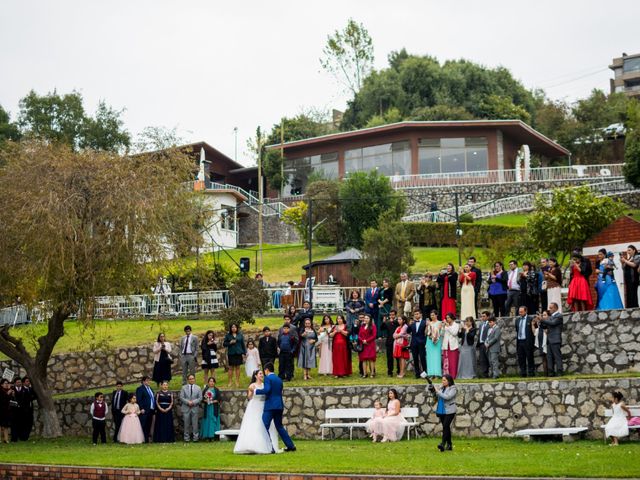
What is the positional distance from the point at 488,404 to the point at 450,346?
2.15 meters

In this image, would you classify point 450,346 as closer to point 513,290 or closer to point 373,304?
point 513,290

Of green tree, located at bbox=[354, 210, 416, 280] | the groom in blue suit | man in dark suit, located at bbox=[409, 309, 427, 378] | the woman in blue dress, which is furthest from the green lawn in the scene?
green tree, located at bbox=[354, 210, 416, 280]

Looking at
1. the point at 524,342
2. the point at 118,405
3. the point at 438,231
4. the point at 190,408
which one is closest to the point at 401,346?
the point at 524,342

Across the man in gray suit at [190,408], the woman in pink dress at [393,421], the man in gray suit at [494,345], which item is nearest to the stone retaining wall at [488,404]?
the man in gray suit at [190,408]

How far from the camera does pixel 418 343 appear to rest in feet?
75.5

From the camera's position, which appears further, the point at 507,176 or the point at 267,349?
the point at 507,176

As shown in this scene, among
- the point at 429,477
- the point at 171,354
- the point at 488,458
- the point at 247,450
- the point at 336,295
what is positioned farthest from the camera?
the point at 336,295

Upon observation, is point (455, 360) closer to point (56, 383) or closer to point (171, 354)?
point (171, 354)

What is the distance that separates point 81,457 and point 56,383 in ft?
31.3

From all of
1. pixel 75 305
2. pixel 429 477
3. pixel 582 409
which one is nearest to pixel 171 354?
pixel 75 305

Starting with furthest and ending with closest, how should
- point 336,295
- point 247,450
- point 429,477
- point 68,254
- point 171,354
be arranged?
point 336,295 → point 171,354 → point 68,254 → point 247,450 → point 429,477

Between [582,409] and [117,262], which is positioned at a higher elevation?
[117,262]

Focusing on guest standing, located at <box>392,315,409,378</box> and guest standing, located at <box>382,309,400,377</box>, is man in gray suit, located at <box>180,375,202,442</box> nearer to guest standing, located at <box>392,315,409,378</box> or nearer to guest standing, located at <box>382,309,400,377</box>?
guest standing, located at <box>382,309,400,377</box>

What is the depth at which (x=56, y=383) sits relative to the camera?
28.5 m
